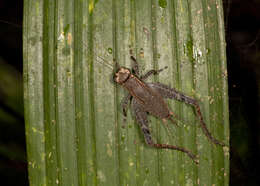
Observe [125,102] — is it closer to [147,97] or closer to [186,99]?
[147,97]

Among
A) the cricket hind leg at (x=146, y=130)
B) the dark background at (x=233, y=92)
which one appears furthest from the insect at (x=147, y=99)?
the dark background at (x=233, y=92)

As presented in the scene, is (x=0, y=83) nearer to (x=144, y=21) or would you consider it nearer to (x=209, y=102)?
(x=144, y=21)

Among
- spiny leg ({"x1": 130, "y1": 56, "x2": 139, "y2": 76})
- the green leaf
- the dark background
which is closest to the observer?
the green leaf

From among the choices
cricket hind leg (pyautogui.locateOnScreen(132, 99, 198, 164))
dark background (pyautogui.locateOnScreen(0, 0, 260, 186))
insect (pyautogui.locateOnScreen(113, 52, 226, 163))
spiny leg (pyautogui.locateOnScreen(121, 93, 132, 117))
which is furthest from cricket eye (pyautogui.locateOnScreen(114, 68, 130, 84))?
dark background (pyautogui.locateOnScreen(0, 0, 260, 186))

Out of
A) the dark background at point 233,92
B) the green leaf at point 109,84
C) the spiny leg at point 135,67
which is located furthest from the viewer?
the dark background at point 233,92

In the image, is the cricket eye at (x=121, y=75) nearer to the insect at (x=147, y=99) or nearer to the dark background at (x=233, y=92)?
the insect at (x=147, y=99)

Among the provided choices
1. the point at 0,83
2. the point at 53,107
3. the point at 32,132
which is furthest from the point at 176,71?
the point at 0,83

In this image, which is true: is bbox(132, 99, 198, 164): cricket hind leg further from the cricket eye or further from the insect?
the cricket eye
